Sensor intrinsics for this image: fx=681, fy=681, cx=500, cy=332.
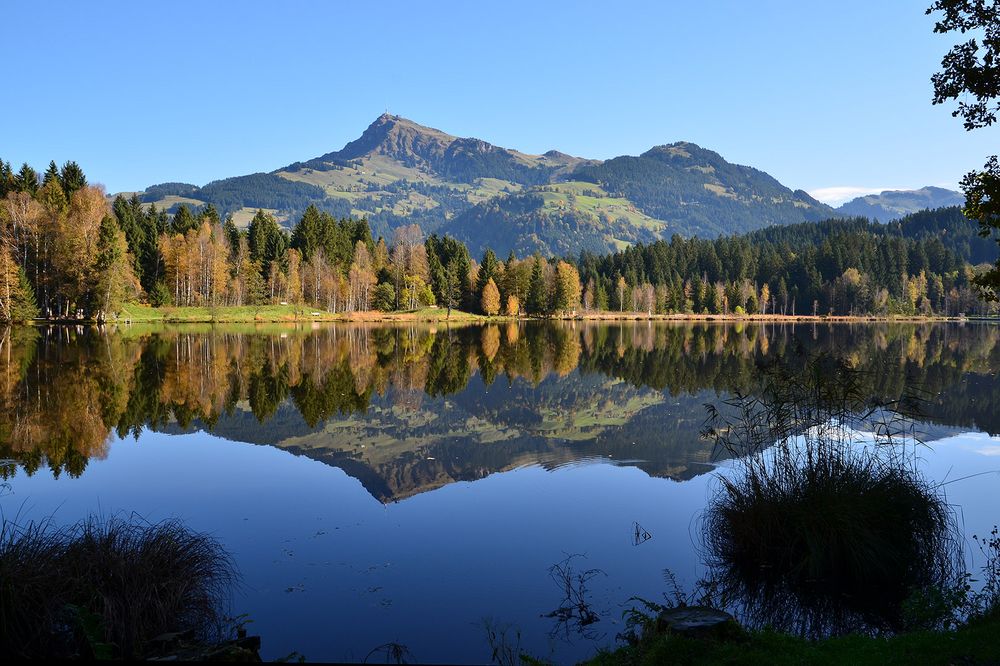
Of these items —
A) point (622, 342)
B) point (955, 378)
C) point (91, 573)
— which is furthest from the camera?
point (622, 342)

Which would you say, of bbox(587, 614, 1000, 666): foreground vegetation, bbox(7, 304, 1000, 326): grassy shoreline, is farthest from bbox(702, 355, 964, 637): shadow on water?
bbox(7, 304, 1000, 326): grassy shoreline

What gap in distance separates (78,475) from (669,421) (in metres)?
20.6

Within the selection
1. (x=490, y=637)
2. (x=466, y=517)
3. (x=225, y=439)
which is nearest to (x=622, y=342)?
(x=225, y=439)

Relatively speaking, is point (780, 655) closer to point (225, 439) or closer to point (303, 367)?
point (225, 439)

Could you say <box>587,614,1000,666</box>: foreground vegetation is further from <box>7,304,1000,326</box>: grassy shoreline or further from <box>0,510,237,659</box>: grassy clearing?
<box>7,304,1000,326</box>: grassy shoreline

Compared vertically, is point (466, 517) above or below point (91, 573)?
below

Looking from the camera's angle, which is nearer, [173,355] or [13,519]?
[13,519]

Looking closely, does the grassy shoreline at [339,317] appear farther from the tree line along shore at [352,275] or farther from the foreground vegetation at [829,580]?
the foreground vegetation at [829,580]

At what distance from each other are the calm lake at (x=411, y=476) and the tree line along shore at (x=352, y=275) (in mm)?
50107

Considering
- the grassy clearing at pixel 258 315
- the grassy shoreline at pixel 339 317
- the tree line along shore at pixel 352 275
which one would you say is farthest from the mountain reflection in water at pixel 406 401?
the grassy shoreline at pixel 339 317

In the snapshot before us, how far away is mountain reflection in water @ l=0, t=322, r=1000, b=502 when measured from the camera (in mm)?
21109

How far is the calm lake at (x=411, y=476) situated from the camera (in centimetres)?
1049

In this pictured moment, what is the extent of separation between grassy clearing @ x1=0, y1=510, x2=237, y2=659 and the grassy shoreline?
89.3 metres

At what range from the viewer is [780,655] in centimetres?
773
